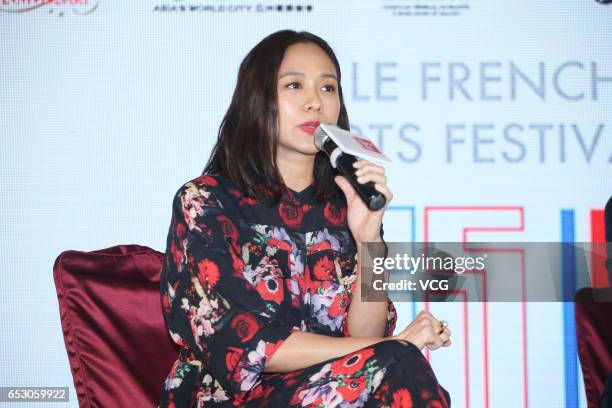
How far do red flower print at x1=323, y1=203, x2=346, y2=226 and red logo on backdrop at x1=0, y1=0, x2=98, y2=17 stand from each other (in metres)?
1.17

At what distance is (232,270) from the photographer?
1527 millimetres

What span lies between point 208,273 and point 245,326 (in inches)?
5.1

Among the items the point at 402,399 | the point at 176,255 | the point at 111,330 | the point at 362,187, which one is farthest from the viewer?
the point at 111,330

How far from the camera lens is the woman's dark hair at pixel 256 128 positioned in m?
1.76

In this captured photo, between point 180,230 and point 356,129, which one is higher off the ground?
point 356,129

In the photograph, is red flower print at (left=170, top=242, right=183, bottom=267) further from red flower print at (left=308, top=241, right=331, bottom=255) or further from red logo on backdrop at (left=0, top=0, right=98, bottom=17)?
red logo on backdrop at (left=0, top=0, right=98, bottom=17)

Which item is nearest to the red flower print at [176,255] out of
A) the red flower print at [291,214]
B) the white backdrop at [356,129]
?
the red flower print at [291,214]

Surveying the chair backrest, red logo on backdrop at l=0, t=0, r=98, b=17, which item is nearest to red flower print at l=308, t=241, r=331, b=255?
the chair backrest

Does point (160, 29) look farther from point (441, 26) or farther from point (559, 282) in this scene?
point (559, 282)

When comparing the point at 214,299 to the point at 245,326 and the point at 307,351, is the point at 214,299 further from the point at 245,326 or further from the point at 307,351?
the point at 307,351

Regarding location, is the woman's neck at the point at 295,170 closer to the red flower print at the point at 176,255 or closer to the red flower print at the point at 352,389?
the red flower print at the point at 176,255

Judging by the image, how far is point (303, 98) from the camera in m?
1.76
